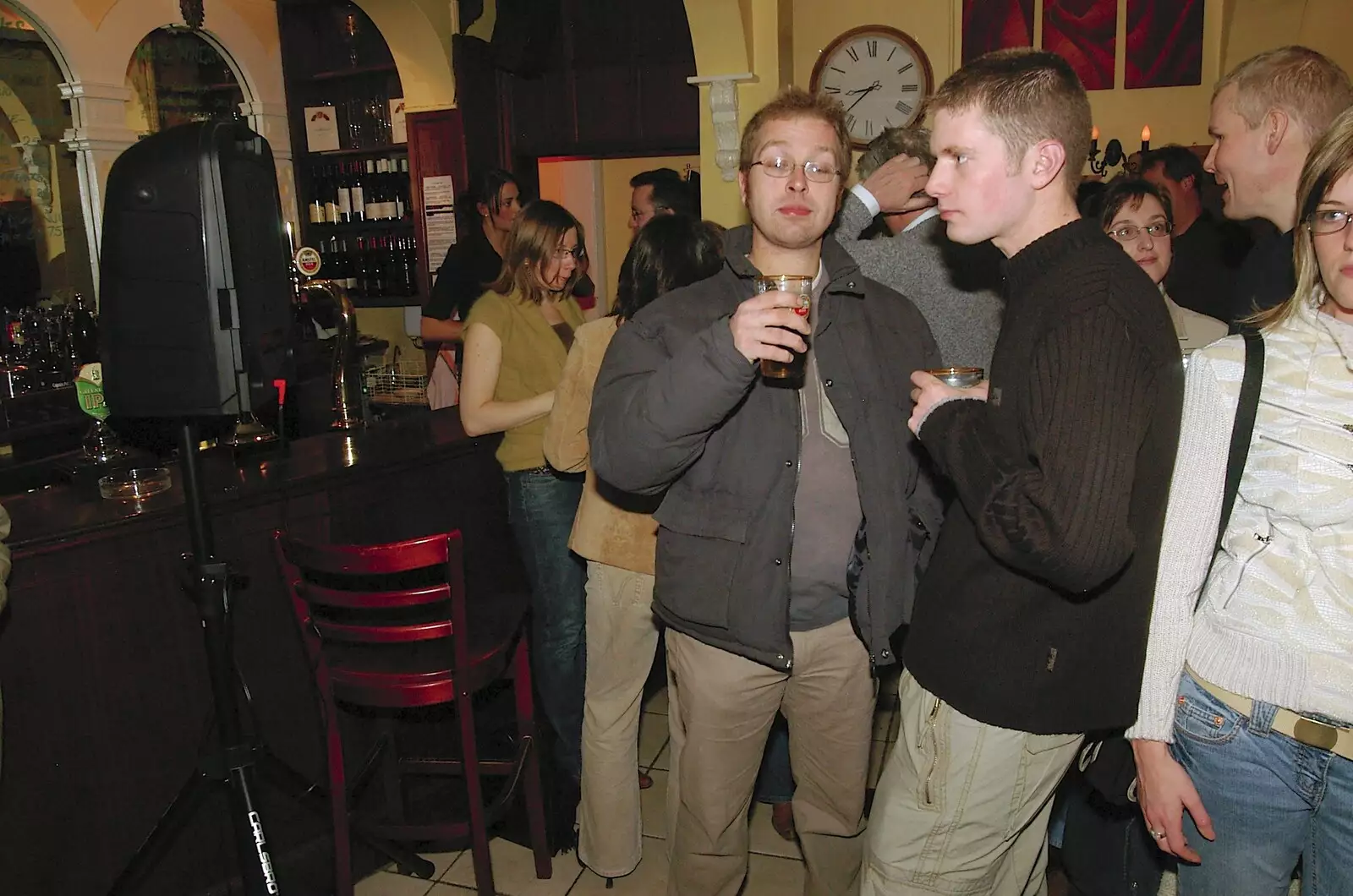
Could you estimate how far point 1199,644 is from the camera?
1.33 m

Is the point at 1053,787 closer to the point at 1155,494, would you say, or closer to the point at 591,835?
the point at 1155,494

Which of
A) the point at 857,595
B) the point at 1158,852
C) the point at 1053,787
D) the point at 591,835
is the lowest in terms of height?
the point at 591,835

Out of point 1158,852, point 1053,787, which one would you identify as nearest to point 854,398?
point 1053,787

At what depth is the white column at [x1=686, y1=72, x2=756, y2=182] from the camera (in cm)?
493

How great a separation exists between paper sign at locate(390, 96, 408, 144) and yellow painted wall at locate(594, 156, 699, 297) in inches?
83.9

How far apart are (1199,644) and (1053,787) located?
32 cm

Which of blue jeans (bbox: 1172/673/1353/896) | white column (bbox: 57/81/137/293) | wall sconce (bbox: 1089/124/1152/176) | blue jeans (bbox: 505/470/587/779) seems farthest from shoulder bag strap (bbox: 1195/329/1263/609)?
white column (bbox: 57/81/137/293)

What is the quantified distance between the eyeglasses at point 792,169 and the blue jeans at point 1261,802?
103 centimetres

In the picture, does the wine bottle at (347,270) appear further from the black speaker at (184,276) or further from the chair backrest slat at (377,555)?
the chair backrest slat at (377,555)

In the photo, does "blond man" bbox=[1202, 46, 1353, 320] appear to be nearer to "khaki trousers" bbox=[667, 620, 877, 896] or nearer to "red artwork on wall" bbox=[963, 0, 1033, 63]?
"khaki trousers" bbox=[667, 620, 877, 896]

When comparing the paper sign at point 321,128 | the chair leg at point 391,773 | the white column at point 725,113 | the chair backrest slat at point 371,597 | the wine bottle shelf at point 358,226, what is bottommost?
the chair leg at point 391,773

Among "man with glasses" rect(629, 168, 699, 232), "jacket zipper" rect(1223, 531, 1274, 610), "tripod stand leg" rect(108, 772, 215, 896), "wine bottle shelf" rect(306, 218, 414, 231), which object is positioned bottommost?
"tripod stand leg" rect(108, 772, 215, 896)

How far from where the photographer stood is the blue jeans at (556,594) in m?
2.66

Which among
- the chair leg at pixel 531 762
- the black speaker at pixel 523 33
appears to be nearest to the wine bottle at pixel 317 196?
the black speaker at pixel 523 33
